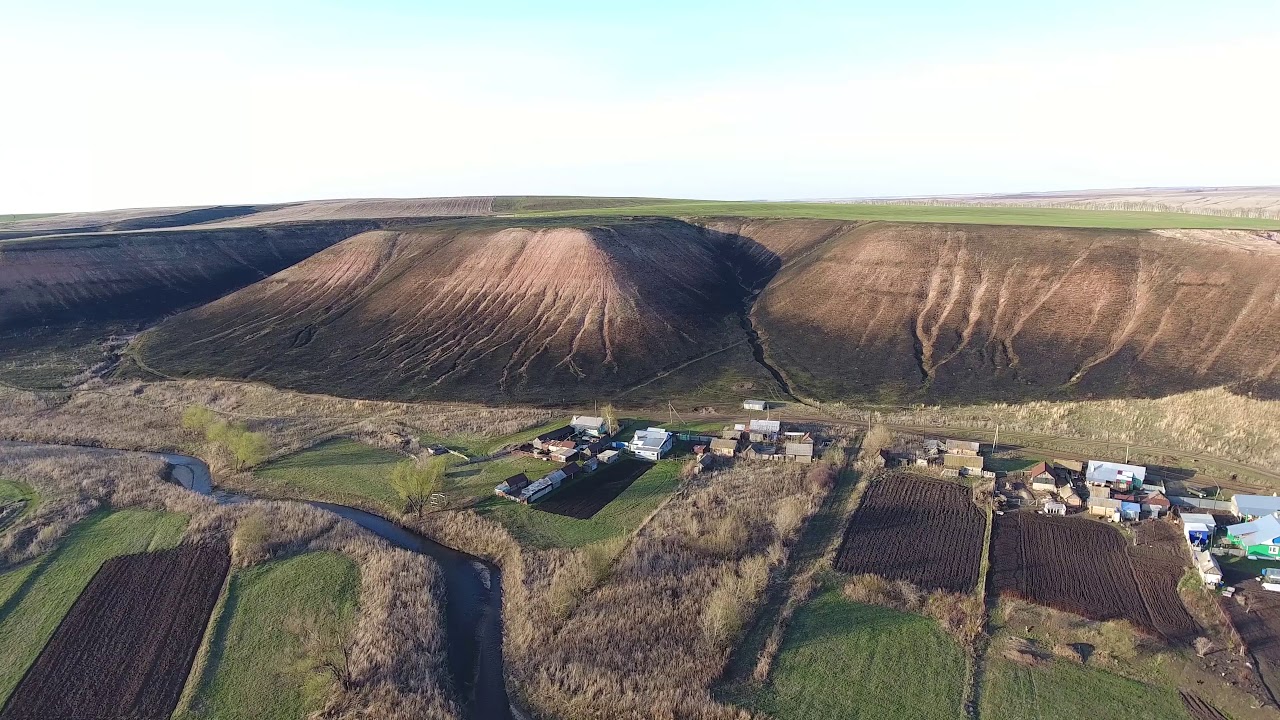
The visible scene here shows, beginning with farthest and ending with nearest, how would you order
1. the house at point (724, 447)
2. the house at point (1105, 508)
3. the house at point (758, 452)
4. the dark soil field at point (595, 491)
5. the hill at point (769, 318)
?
the hill at point (769, 318) → the house at point (724, 447) → the house at point (758, 452) → the dark soil field at point (595, 491) → the house at point (1105, 508)

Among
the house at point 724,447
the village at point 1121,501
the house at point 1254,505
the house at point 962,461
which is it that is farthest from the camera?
the house at point 724,447

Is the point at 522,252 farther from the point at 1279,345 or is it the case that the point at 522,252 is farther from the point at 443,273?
the point at 1279,345

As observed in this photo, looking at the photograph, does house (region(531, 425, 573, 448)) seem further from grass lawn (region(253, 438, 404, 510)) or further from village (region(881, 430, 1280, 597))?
village (region(881, 430, 1280, 597))

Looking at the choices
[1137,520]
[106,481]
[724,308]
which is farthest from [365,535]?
[724,308]

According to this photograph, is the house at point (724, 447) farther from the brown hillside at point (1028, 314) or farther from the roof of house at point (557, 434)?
the brown hillside at point (1028, 314)

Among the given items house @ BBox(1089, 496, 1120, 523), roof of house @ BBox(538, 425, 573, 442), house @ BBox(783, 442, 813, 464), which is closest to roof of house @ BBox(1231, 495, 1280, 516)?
house @ BBox(1089, 496, 1120, 523)

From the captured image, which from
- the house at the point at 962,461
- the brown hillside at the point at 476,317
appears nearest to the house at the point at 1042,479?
the house at the point at 962,461

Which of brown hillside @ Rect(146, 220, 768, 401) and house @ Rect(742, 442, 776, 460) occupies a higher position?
brown hillside @ Rect(146, 220, 768, 401)

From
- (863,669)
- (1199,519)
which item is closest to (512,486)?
(863,669)
